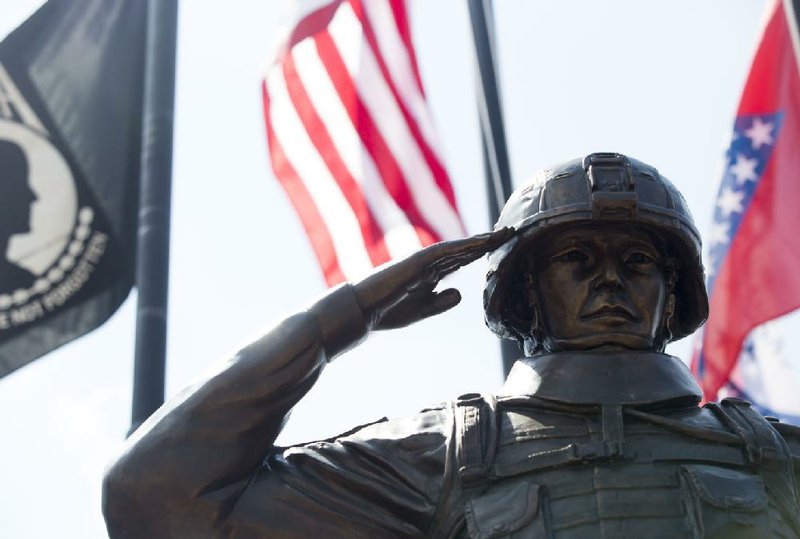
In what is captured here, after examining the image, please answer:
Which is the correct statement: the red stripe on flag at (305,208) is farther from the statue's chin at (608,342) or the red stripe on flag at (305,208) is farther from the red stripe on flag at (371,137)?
the statue's chin at (608,342)

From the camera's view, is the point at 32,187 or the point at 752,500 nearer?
the point at 752,500

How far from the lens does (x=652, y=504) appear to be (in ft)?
17.7

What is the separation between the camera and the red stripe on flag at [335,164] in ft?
36.1

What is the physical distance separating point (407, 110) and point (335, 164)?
587 millimetres

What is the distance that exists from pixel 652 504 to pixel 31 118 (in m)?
7.37

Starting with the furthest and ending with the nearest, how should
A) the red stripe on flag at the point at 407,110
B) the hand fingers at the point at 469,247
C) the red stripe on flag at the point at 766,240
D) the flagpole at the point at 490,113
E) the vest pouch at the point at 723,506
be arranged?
the red stripe on flag at the point at 766,240 < the red stripe on flag at the point at 407,110 < the flagpole at the point at 490,113 < the hand fingers at the point at 469,247 < the vest pouch at the point at 723,506

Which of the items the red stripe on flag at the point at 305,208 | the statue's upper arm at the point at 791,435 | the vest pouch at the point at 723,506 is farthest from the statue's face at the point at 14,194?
the vest pouch at the point at 723,506

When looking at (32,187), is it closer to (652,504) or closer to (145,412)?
(145,412)

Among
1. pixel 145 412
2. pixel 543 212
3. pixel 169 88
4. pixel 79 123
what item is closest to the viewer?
pixel 543 212

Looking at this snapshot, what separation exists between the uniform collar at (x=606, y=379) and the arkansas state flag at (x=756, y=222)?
637cm

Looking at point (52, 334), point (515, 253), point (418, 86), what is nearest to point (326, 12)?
point (418, 86)

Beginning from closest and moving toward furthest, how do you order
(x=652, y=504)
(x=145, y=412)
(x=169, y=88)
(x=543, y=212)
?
1. (x=652, y=504)
2. (x=543, y=212)
3. (x=145, y=412)
4. (x=169, y=88)

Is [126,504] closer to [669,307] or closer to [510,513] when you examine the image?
[510,513]

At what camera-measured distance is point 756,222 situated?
12.7m
